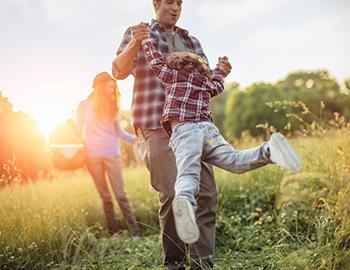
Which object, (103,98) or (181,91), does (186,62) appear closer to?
(181,91)

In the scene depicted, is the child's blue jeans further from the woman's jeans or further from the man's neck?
the woman's jeans

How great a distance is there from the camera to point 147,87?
323 centimetres

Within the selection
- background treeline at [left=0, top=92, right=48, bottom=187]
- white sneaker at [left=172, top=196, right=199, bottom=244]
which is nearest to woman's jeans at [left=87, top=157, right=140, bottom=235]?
background treeline at [left=0, top=92, right=48, bottom=187]

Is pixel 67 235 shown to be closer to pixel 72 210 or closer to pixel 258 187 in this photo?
pixel 72 210

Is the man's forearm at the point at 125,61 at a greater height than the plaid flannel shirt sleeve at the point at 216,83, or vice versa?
the man's forearm at the point at 125,61

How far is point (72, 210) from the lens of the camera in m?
4.57

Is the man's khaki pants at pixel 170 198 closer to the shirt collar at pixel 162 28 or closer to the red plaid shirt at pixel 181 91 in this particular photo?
the red plaid shirt at pixel 181 91

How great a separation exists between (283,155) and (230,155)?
372mm

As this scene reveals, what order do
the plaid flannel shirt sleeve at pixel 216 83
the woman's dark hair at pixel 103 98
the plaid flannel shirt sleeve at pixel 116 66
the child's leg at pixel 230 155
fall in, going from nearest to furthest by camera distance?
the child's leg at pixel 230 155 < the plaid flannel shirt sleeve at pixel 216 83 < the plaid flannel shirt sleeve at pixel 116 66 < the woman's dark hair at pixel 103 98

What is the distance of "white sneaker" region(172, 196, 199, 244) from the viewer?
2227 mm

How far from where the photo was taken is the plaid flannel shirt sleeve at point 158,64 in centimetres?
286

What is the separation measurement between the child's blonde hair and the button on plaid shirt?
1.02ft

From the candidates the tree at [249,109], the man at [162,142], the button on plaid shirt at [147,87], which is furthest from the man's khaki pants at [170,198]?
the tree at [249,109]

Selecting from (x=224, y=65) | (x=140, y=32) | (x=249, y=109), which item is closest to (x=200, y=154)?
(x=224, y=65)
